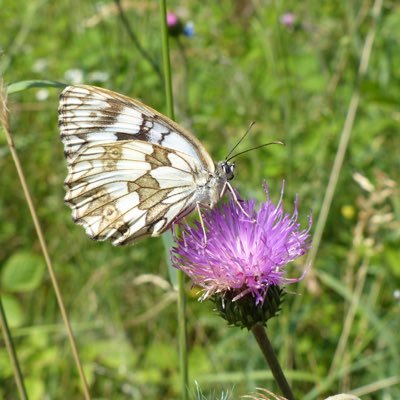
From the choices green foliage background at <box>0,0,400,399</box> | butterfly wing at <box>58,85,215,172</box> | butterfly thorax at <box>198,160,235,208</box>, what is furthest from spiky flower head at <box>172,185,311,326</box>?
green foliage background at <box>0,0,400,399</box>

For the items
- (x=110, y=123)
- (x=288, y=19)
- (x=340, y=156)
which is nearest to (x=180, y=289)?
(x=110, y=123)

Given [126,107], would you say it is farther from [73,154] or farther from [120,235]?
[120,235]

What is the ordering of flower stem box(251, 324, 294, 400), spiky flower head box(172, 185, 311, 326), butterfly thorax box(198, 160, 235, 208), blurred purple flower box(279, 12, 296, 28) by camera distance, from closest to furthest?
1. flower stem box(251, 324, 294, 400)
2. spiky flower head box(172, 185, 311, 326)
3. butterfly thorax box(198, 160, 235, 208)
4. blurred purple flower box(279, 12, 296, 28)

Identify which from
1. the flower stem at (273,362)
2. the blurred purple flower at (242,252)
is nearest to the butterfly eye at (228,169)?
the blurred purple flower at (242,252)

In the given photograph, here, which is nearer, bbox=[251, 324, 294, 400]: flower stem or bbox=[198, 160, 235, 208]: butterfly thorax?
bbox=[251, 324, 294, 400]: flower stem

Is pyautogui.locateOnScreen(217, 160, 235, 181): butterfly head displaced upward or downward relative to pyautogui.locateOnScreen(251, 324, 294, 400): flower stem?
upward

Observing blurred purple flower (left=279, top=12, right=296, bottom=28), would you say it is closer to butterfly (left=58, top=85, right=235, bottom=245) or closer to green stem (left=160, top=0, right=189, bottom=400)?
butterfly (left=58, top=85, right=235, bottom=245)

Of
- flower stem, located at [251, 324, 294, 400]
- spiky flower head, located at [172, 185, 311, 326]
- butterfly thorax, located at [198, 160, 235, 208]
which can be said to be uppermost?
butterfly thorax, located at [198, 160, 235, 208]
